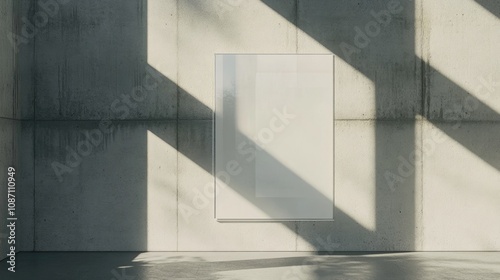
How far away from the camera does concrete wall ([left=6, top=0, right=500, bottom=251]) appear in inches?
376

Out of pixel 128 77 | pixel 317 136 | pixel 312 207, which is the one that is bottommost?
pixel 312 207

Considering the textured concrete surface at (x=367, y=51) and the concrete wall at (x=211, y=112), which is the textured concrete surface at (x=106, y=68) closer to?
the concrete wall at (x=211, y=112)

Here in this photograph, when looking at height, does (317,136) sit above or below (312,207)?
above

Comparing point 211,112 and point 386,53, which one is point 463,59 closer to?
point 386,53

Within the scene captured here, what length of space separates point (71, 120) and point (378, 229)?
4.57m

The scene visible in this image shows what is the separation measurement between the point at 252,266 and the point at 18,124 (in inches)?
153

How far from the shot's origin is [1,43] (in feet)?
29.0

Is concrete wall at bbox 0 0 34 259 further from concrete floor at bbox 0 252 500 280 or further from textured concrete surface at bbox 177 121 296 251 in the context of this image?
textured concrete surface at bbox 177 121 296 251

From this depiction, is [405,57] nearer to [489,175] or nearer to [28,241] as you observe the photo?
[489,175]

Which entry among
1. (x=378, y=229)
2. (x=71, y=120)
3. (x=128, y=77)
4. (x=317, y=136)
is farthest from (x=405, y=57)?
(x=71, y=120)

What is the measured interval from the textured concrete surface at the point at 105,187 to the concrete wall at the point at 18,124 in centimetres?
14

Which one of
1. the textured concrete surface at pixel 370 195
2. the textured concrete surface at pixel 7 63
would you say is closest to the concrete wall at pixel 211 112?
the textured concrete surface at pixel 370 195

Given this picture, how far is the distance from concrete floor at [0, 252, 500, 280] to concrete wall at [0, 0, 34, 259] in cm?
48

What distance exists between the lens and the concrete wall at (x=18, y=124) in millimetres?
9000
